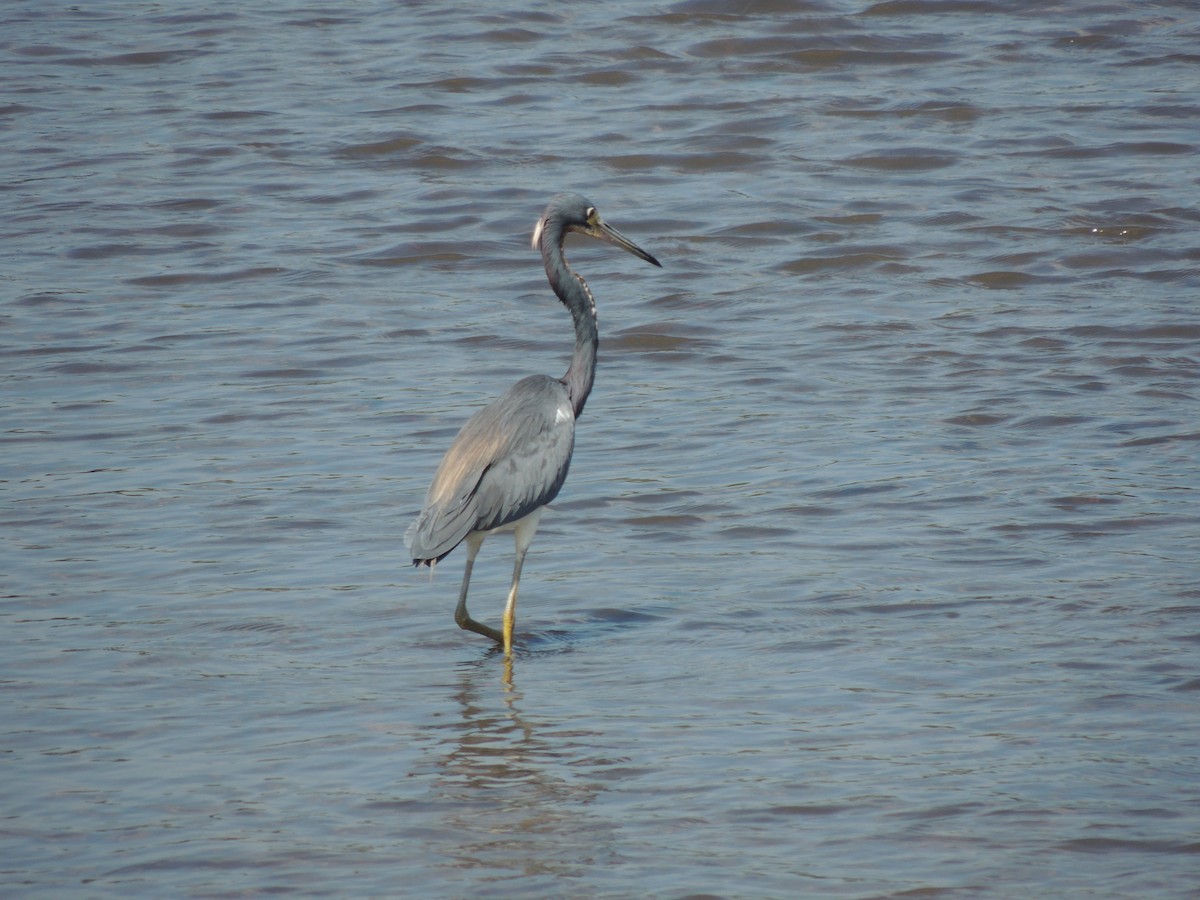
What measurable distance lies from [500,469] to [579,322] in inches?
38.2

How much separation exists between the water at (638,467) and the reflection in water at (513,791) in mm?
20

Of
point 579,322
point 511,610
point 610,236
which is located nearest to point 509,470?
point 511,610

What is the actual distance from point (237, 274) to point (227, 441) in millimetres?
3308

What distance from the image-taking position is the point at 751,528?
759 cm

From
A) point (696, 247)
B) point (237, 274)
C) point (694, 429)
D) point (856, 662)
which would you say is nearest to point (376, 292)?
point (237, 274)

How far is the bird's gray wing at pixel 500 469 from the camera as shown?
22.1ft

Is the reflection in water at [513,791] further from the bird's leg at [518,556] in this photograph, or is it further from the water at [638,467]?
the bird's leg at [518,556]

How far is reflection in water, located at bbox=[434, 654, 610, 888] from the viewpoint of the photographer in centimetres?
493

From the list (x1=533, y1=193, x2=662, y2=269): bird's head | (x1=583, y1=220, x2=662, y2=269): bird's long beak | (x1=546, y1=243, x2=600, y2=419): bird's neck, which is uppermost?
A: (x1=533, y1=193, x2=662, y2=269): bird's head

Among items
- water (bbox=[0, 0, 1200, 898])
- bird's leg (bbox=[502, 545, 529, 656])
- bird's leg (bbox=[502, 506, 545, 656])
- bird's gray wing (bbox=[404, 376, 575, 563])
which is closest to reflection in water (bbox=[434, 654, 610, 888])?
water (bbox=[0, 0, 1200, 898])

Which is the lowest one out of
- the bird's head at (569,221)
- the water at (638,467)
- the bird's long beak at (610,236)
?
the water at (638,467)

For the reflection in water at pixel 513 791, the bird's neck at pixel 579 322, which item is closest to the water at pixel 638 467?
the reflection in water at pixel 513 791

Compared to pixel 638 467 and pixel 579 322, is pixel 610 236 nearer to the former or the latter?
pixel 579 322

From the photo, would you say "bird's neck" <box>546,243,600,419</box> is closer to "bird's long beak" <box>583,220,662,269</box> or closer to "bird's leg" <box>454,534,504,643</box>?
"bird's long beak" <box>583,220,662,269</box>
